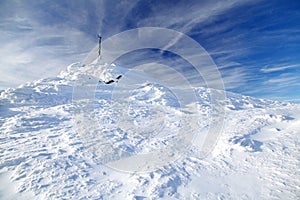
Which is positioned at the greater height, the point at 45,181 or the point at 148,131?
the point at 148,131

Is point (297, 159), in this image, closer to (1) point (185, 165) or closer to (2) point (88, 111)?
(1) point (185, 165)

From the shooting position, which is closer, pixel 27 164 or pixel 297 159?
pixel 27 164

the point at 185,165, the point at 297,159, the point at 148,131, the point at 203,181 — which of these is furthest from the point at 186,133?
the point at 297,159

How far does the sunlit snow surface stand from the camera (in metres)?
8.62

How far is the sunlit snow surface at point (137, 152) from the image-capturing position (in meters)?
8.62

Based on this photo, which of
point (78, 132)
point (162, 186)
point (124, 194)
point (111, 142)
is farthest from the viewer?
point (78, 132)

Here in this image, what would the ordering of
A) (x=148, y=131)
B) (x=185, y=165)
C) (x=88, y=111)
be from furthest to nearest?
1. (x=88, y=111)
2. (x=148, y=131)
3. (x=185, y=165)

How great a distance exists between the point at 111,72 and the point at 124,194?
28.8m

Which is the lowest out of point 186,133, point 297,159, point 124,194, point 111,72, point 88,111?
point 124,194

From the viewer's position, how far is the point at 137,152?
1222cm

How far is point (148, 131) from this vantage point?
15.6 metres

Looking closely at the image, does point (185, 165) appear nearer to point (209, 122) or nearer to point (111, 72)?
point (209, 122)

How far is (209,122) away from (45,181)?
15.6m

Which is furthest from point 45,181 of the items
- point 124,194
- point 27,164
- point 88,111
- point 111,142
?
point 88,111
